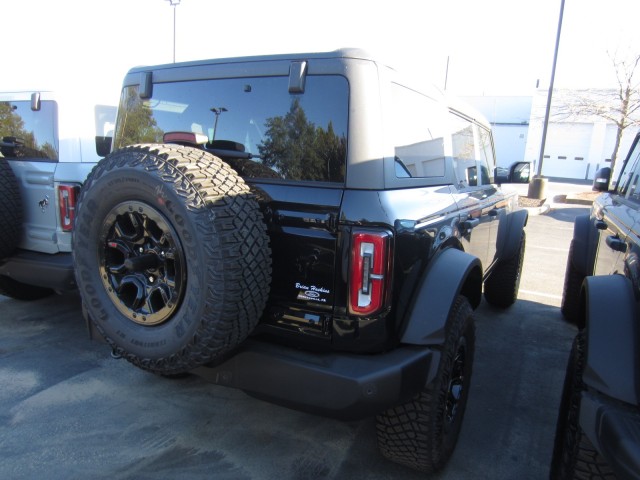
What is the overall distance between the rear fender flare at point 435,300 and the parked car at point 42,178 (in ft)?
9.64

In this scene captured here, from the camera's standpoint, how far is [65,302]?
4977 millimetres

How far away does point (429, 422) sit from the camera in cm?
221

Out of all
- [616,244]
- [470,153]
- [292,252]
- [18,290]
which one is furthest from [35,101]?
[616,244]

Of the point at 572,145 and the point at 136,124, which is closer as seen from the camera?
the point at 136,124

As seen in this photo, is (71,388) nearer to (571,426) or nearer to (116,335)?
(116,335)

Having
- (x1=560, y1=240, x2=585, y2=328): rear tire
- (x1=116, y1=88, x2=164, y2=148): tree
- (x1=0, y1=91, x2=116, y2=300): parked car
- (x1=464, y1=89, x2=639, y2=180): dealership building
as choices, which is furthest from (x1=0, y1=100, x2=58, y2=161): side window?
(x1=464, y1=89, x2=639, y2=180): dealership building

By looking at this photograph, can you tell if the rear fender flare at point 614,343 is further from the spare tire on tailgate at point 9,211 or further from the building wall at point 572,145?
the building wall at point 572,145

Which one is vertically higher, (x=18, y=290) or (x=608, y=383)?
(x=608, y=383)

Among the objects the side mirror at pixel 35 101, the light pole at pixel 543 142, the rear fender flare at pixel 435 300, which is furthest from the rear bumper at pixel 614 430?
the light pole at pixel 543 142

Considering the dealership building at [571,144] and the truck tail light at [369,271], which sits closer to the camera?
the truck tail light at [369,271]

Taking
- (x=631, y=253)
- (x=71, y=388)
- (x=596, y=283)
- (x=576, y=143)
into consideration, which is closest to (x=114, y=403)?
(x=71, y=388)

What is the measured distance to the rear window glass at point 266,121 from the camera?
2.11m

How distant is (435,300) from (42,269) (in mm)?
3315

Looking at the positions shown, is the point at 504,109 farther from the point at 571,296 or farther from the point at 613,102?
the point at 571,296
